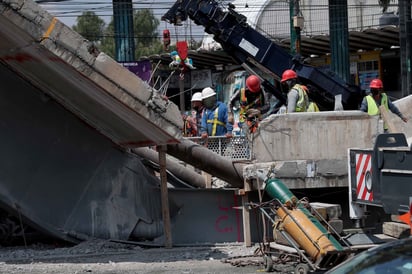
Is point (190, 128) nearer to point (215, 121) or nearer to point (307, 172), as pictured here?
point (215, 121)

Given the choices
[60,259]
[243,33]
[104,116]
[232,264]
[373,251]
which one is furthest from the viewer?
[243,33]

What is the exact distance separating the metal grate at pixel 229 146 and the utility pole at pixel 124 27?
12.8 metres

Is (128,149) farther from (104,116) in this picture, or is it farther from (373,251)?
(373,251)

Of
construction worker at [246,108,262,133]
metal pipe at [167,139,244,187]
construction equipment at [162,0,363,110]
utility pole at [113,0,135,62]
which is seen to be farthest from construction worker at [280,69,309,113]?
utility pole at [113,0,135,62]

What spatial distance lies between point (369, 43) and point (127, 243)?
1866cm

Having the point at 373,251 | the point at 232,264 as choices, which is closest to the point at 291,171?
the point at 232,264

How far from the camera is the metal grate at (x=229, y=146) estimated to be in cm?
1243

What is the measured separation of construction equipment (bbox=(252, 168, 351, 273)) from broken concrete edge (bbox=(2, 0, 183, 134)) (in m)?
1.86

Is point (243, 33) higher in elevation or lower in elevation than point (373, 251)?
higher

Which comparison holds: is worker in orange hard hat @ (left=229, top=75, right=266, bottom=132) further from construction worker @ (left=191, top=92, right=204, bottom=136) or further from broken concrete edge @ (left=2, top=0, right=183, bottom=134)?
broken concrete edge @ (left=2, top=0, right=183, bottom=134)

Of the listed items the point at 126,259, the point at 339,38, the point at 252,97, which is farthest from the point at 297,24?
the point at 126,259

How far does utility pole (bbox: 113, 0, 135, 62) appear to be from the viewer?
25141 millimetres

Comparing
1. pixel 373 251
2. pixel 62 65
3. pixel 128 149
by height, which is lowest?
pixel 373 251

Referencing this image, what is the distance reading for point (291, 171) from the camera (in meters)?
11.2
